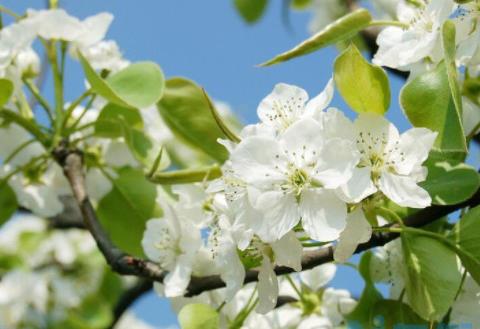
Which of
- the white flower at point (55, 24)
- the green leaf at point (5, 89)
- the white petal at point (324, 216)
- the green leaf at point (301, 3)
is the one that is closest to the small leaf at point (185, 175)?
the white petal at point (324, 216)

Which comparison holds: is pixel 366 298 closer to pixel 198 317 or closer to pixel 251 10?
pixel 198 317

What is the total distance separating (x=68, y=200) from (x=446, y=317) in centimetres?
122

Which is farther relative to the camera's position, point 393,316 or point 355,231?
point 393,316

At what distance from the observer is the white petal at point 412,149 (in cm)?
97

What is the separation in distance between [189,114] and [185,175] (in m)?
0.26

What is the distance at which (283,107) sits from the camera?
109cm

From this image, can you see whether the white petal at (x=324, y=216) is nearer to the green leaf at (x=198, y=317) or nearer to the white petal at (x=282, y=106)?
the white petal at (x=282, y=106)

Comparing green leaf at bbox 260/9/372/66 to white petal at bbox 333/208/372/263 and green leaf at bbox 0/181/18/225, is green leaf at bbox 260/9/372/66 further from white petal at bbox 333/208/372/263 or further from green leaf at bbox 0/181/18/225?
green leaf at bbox 0/181/18/225

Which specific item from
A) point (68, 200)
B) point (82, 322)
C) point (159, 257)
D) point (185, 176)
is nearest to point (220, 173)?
point (185, 176)

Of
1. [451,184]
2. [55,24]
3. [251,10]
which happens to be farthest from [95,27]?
[251,10]

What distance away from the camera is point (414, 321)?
1.15 metres

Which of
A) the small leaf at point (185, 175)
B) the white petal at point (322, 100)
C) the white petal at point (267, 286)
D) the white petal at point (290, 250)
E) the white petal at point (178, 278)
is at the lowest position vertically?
the white petal at point (178, 278)

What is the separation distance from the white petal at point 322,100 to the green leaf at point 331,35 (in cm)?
7

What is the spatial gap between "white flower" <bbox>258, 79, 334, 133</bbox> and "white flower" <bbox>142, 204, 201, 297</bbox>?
27 centimetres
